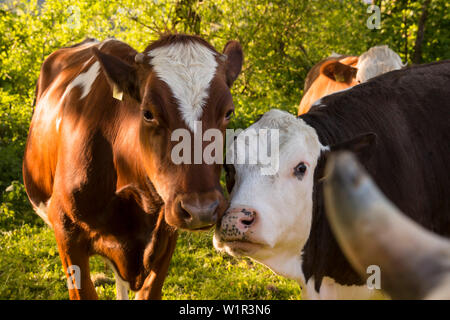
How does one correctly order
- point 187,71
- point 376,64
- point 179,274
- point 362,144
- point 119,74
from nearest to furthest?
point 362,144, point 187,71, point 119,74, point 179,274, point 376,64

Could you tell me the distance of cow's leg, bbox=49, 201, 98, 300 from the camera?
3.06m

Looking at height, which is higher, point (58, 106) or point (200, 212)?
point (58, 106)

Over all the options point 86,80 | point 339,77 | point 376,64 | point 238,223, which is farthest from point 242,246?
point 339,77

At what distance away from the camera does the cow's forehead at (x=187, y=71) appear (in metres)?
2.36

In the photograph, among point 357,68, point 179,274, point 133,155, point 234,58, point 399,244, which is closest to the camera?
point 399,244

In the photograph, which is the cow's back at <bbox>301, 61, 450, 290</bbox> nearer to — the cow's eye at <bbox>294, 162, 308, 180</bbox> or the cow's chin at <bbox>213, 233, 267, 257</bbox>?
the cow's eye at <bbox>294, 162, 308, 180</bbox>

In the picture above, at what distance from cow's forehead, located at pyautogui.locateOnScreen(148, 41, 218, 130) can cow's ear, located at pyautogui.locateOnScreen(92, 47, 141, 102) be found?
142 mm

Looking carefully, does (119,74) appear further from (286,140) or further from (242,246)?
(242,246)

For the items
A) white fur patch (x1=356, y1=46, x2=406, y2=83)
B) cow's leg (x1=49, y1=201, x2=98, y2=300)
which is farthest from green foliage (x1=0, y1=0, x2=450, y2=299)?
cow's leg (x1=49, y1=201, x2=98, y2=300)

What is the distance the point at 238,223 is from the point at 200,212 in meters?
0.19

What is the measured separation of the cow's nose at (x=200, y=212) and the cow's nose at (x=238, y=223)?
79 mm

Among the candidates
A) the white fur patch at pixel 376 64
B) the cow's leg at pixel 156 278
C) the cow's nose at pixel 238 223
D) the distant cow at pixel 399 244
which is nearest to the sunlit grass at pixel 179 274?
the cow's leg at pixel 156 278

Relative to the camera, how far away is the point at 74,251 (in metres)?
3.10
